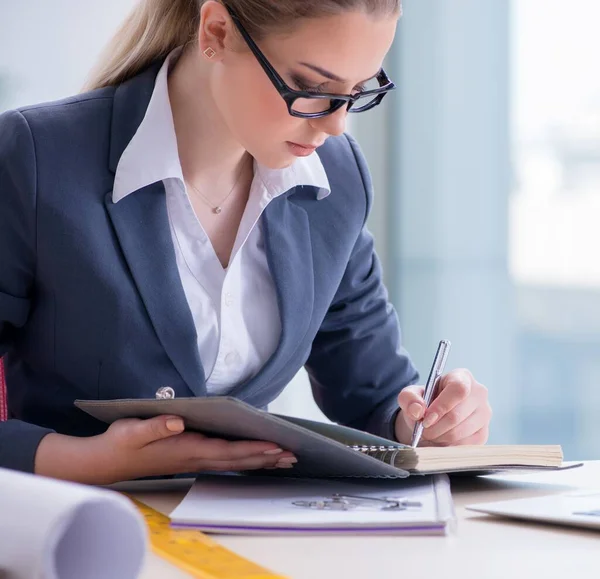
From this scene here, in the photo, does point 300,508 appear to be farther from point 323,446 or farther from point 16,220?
point 16,220

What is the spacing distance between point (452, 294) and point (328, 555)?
2856 millimetres

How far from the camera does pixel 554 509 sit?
88 cm

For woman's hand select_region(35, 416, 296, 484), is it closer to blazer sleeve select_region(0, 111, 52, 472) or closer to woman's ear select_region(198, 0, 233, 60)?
blazer sleeve select_region(0, 111, 52, 472)

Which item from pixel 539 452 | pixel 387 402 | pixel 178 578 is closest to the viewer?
pixel 178 578

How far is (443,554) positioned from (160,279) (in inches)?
23.1

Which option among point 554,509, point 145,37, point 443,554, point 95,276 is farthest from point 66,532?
point 145,37

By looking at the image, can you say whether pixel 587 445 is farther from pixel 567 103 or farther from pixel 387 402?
pixel 387 402

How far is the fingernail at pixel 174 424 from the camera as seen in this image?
0.92 metres

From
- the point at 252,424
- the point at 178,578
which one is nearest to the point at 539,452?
the point at 252,424

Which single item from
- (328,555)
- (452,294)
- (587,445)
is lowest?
(587,445)

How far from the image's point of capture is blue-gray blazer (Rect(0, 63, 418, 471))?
1181 millimetres

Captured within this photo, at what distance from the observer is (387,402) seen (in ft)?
4.80

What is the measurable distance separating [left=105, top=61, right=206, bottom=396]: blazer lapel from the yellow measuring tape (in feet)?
1.33

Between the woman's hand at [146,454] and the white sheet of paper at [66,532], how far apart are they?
36 centimetres
